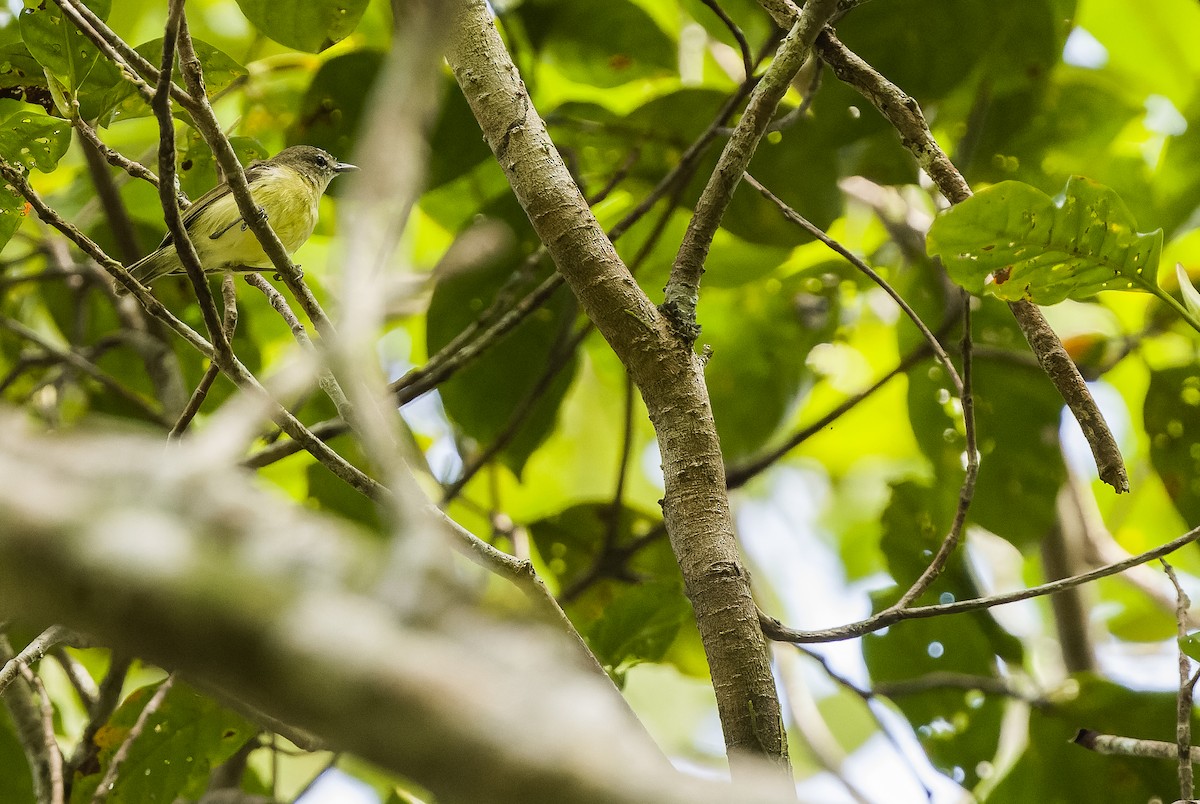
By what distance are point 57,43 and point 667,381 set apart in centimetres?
106

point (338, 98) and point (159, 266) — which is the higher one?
point (338, 98)

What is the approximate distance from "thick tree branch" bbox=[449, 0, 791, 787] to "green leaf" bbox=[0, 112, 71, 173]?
66cm

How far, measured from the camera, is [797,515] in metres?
4.06

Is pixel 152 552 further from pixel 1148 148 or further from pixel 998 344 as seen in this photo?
pixel 1148 148

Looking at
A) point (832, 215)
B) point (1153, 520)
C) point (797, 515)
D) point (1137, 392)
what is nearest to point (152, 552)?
point (832, 215)

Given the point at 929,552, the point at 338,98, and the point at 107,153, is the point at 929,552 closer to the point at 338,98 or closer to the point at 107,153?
the point at 338,98

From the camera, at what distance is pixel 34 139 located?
168 cm

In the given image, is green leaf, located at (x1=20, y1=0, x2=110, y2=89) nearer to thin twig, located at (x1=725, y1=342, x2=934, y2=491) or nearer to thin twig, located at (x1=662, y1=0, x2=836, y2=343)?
thin twig, located at (x1=662, y1=0, x2=836, y2=343)

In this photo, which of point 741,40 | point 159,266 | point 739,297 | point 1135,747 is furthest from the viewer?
point 739,297

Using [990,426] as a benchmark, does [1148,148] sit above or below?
above

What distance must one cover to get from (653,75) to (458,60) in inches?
40.9

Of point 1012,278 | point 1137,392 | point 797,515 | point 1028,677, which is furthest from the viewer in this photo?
point 797,515

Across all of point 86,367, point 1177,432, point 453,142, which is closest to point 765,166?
point 453,142

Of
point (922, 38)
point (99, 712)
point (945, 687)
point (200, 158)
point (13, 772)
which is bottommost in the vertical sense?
point (13, 772)
